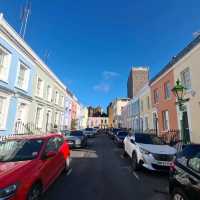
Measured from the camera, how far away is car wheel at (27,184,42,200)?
368 cm

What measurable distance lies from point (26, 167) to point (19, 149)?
1.24m

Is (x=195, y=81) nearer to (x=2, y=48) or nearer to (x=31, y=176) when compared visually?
(x=31, y=176)

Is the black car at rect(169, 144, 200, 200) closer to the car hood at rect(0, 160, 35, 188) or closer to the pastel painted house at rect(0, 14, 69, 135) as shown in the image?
the car hood at rect(0, 160, 35, 188)

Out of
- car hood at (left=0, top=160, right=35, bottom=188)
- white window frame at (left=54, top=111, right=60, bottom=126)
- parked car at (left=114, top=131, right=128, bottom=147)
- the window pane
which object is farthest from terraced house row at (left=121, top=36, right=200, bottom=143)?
white window frame at (left=54, top=111, right=60, bottom=126)

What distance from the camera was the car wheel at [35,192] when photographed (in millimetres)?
3678

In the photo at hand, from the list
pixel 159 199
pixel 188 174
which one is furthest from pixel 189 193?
pixel 159 199

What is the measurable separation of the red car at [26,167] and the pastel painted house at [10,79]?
273 inches

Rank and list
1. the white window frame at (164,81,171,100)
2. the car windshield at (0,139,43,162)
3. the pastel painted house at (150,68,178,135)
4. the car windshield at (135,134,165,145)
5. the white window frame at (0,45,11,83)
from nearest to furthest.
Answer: the car windshield at (0,139,43,162) → the car windshield at (135,134,165,145) → the white window frame at (0,45,11,83) → the pastel painted house at (150,68,178,135) → the white window frame at (164,81,171,100)

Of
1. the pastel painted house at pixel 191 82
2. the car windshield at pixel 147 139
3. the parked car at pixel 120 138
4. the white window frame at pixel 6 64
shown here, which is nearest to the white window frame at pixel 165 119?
the pastel painted house at pixel 191 82

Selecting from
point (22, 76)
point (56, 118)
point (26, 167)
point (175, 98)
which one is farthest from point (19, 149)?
point (56, 118)

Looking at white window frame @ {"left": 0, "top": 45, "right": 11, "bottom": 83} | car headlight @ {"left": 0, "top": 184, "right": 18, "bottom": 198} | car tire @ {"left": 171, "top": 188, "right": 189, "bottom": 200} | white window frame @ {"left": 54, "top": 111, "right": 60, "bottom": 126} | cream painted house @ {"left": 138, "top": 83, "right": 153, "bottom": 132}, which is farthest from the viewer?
white window frame @ {"left": 54, "top": 111, "right": 60, "bottom": 126}

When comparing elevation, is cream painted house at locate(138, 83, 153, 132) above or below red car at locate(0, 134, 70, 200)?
above

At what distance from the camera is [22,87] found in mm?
13852

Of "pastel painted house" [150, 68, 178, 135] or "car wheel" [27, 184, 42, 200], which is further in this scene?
"pastel painted house" [150, 68, 178, 135]
